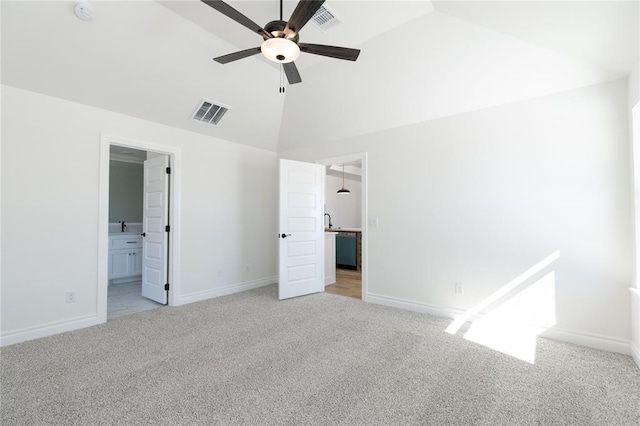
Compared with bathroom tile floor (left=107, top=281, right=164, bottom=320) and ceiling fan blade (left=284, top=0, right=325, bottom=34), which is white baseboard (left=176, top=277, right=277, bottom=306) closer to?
bathroom tile floor (left=107, top=281, right=164, bottom=320)

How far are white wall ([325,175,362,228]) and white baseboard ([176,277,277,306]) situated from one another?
3405mm

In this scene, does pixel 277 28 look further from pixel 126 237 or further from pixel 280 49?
pixel 126 237

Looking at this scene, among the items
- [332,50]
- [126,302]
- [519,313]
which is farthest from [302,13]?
[126,302]

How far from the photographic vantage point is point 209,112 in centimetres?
408

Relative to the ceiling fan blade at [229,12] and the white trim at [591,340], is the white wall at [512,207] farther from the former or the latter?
the ceiling fan blade at [229,12]

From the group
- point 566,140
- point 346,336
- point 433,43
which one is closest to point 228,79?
point 433,43

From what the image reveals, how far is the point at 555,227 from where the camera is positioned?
2.95m

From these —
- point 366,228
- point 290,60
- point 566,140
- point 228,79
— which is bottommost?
point 366,228

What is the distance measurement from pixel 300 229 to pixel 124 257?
3503 mm

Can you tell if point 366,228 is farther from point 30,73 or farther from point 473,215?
point 30,73

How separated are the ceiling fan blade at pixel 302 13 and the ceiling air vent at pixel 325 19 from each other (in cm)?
87

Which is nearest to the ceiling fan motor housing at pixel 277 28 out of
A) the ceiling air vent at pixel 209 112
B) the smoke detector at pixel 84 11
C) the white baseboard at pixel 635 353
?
the smoke detector at pixel 84 11

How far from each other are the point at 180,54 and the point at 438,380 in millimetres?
3918

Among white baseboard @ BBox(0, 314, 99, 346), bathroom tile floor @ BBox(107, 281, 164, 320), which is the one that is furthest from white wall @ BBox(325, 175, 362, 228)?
Result: white baseboard @ BBox(0, 314, 99, 346)
